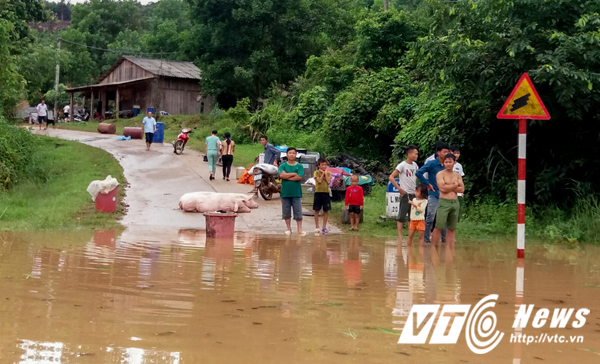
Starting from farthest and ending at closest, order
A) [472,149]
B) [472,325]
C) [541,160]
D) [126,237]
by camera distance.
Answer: [472,149] < [541,160] < [126,237] < [472,325]

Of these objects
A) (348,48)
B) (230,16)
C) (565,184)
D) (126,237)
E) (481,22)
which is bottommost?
(126,237)

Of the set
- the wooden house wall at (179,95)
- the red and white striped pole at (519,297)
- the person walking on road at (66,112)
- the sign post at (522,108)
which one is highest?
the wooden house wall at (179,95)

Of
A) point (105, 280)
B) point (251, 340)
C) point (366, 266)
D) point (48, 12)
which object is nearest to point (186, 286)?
point (105, 280)

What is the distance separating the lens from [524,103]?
31.2ft

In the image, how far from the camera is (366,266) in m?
8.88

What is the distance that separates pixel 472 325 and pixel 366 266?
135 inches

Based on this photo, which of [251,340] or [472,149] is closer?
[251,340]

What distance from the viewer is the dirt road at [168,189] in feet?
44.9

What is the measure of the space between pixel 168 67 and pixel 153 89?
9.24 ft

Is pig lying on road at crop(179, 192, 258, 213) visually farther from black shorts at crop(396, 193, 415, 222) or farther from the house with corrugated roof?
the house with corrugated roof

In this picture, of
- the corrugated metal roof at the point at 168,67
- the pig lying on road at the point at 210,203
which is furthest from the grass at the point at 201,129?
the pig lying on road at the point at 210,203

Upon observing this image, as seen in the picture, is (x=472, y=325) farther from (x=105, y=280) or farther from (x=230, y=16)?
(x=230, y=16)

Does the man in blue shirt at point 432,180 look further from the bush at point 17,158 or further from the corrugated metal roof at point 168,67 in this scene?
the corrugated metal roof at point 168,67

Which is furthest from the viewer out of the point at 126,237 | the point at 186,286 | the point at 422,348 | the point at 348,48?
the point at 348,48
